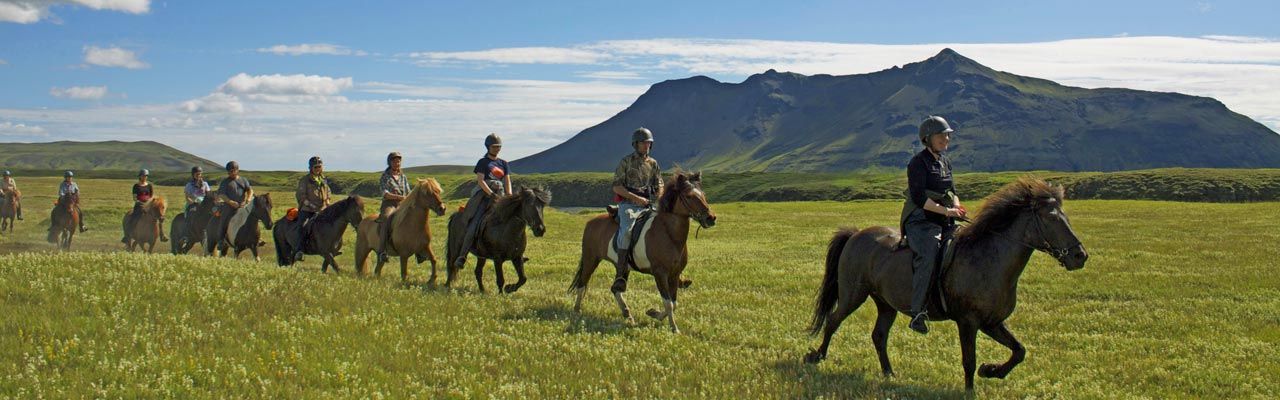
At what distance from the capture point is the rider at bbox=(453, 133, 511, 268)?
16750 mm

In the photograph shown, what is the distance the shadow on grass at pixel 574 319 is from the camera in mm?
12758

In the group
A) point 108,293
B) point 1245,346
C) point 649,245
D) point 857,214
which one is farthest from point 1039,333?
point 857,214

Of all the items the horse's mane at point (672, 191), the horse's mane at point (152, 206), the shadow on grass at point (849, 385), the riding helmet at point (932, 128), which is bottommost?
the shadow on grass at point (849, 385)

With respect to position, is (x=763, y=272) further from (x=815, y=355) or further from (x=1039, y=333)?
(x=815, y=355)

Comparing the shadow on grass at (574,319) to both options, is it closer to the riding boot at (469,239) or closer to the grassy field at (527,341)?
the grassy field at (527,341)

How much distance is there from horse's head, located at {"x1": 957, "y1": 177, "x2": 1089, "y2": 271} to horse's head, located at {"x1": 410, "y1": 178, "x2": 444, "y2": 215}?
11883 mm

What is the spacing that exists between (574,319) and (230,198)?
50.5 feet

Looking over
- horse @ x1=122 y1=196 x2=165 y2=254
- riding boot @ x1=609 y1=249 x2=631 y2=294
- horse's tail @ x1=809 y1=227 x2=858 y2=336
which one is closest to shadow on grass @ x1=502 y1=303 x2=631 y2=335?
riding boot @ x1=609 y1=249 x2=631 y2=294

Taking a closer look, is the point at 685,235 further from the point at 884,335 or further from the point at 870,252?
the point at 884,335

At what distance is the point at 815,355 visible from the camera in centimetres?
1135

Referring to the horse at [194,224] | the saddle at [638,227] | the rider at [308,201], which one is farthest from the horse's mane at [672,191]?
the horse at [194,224]

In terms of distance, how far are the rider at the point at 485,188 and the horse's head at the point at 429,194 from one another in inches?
32.7

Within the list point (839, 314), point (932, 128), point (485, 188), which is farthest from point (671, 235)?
point (485, 188)

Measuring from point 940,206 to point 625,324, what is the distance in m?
5.83
